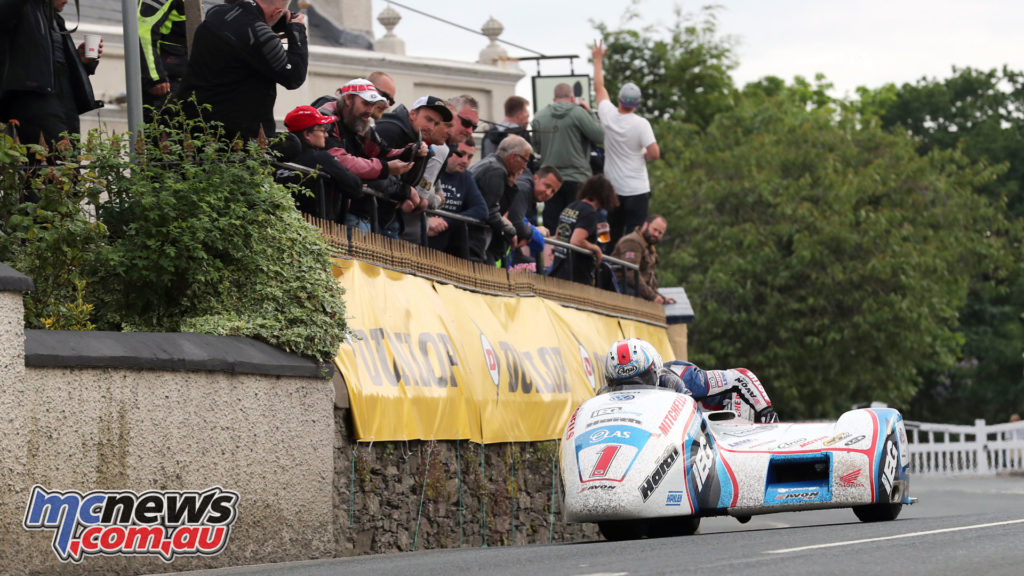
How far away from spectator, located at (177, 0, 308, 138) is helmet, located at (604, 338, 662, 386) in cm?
320

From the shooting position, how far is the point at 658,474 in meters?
13.0

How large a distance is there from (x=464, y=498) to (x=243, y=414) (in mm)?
4104

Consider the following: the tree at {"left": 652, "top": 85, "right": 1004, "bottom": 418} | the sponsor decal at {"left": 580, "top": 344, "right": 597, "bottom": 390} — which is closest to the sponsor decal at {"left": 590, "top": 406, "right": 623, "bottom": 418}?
the sponsor decal at {"left": 580, "top": 344, "right": 597, "bottom": 390}

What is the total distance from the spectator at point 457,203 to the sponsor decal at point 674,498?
4.36 metres

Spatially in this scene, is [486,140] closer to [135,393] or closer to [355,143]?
[355,143]

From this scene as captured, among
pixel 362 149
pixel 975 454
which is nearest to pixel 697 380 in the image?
pixel 362 149

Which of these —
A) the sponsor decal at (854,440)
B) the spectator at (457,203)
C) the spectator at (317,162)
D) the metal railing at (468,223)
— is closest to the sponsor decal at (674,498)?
the sponsor decal at (854,440)

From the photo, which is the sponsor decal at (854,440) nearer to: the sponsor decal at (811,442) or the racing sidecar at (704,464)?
the racing sidecar at (704,464)

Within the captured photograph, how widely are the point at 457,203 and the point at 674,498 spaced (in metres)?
4.68

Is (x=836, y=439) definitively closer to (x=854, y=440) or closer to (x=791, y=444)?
(x=854, y=440)

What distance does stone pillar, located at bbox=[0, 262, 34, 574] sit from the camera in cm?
983

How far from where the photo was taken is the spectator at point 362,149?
1419 centimetres

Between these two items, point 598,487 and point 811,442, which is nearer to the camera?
point 598,487

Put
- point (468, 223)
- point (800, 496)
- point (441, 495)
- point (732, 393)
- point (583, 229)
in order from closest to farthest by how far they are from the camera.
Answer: point (800, 496)
point (441, 495)
point (732, 393)
point (468, 223)
point (583, 229)
